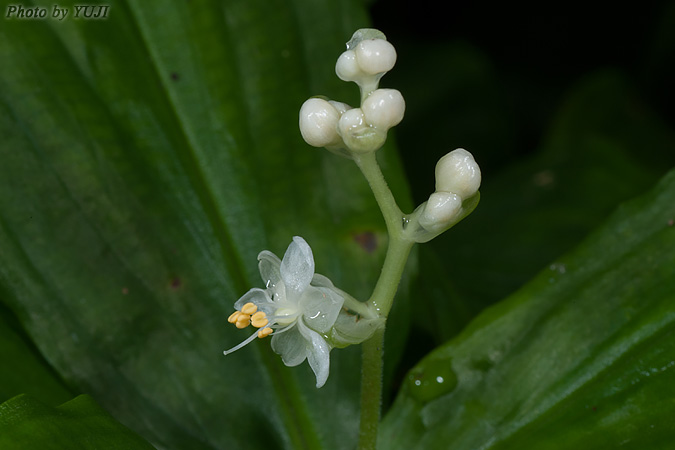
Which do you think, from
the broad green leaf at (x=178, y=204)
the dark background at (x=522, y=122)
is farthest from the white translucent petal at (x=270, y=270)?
the dark background at (x=522, y=122)

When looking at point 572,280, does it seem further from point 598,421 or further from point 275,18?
point 275,18

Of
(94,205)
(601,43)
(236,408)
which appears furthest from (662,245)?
(601,43)

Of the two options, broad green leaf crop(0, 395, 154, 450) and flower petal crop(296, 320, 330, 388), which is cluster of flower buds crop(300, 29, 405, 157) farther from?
broad green leaf crop(0, 395, 154, 450)

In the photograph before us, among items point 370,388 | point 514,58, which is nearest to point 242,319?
point 370,388

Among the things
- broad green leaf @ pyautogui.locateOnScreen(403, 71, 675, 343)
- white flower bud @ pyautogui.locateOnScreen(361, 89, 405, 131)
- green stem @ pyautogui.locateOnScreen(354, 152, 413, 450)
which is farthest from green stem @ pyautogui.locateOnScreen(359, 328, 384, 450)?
broad green leaf @ pyautogui.locateOnScreen(403, 71, 675, 343)

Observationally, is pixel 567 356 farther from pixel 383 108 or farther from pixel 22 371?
pixel 22 371

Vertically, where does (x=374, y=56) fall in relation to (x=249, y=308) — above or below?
above

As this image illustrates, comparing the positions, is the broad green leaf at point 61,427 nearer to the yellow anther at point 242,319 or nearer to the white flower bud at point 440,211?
the yellow anther at point 242,319
